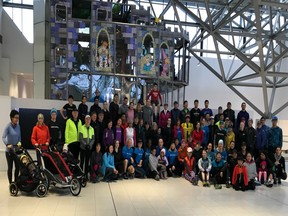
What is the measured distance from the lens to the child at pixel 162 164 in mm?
9398

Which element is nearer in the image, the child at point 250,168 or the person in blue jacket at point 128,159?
the child at point 250,168

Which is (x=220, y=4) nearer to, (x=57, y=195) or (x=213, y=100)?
(x=213, y=100)

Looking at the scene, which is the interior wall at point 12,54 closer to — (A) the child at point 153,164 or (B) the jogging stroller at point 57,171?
(A) the child at point 153,164

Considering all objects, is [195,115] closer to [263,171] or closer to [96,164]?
[263,171]

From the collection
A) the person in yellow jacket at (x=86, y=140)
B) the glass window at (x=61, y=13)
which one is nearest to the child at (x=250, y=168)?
the person in yellow jacket at (x=86, y=140)

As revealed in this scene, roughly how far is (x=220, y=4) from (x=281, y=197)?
51.4 ft

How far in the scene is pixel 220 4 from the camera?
20.1m

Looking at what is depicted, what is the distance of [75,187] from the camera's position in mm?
6980

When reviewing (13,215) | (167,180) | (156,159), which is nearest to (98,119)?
(156,159)

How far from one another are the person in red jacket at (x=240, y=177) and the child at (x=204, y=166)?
0.78 m

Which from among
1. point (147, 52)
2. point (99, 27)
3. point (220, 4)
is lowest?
point (147, 52)

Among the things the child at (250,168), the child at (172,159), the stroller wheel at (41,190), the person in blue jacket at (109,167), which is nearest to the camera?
the stroller wheel at (41,190)

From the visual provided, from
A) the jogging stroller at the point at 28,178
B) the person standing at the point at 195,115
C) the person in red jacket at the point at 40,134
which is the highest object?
the person standing at the point at 195,115

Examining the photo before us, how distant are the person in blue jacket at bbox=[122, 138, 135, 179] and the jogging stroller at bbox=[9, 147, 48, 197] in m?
2.83
